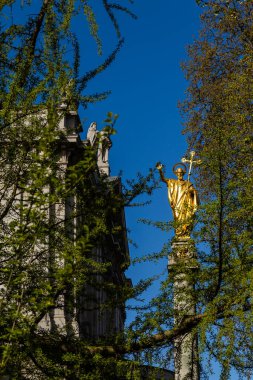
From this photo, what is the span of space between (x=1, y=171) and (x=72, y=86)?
136cm

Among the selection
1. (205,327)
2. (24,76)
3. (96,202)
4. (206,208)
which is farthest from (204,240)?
(24,76)

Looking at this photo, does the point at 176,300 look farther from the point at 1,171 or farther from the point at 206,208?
the point at 1,171

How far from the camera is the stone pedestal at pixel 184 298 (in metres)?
12.5

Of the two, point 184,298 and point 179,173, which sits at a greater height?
point 179,173

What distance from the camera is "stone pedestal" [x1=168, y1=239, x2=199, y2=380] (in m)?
12.5

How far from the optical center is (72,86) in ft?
34.7

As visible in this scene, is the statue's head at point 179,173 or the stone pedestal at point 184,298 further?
the statue's head at point 179,173

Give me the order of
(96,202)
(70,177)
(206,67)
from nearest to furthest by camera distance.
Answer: (70,177) < (96,202) < (206,67)

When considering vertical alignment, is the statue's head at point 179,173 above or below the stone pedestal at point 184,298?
above

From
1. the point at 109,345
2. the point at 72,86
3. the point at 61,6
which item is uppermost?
the point at 61,6

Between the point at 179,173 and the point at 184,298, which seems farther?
the point at 179,173

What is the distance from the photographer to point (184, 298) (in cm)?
1255

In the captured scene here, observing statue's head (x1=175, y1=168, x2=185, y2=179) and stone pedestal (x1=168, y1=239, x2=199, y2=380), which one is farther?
statue's head (x1=175, y1=168, x2=185, y2=179)

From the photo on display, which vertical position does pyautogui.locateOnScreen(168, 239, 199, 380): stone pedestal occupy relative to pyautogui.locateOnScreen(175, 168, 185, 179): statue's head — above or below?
below
